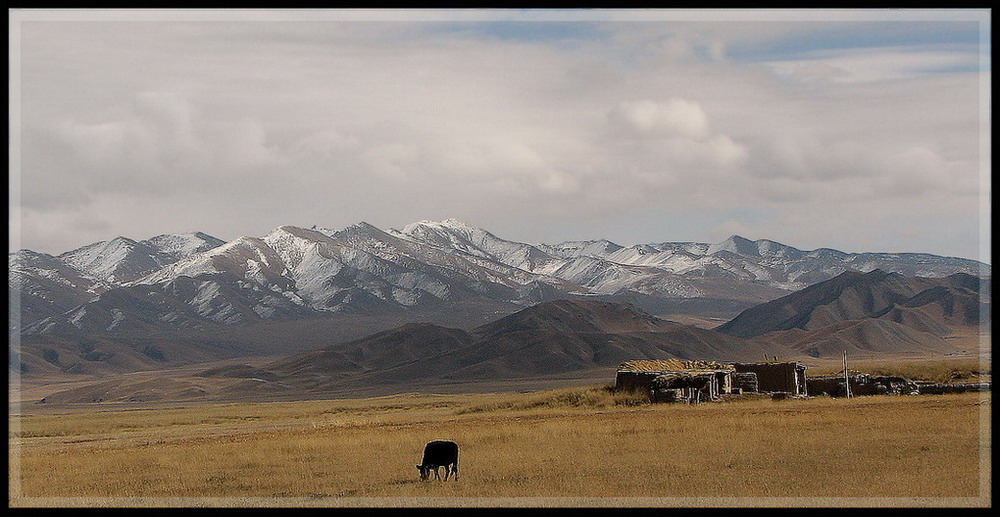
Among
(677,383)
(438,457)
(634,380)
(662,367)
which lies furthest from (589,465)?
(662,367)

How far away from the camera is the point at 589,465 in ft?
75.7

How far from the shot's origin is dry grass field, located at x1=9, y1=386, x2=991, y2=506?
18141 mm

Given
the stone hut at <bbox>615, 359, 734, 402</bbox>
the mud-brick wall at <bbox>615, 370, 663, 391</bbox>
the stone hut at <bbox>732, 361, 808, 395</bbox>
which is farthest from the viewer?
the stone hut at <bbox>732, 361, 808, 395</bbox>

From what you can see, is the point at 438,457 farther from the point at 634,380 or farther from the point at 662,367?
the point at 662,367

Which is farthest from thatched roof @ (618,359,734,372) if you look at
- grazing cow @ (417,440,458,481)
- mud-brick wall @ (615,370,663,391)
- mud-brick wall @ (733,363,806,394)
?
grazing cow @ (417,440,458,481)

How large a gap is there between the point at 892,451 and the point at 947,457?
1733mm

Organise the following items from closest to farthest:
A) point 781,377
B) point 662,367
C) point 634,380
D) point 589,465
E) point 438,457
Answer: point 438,457 → point 589,465 → point 634,380 → point 781,377 → point 662,367

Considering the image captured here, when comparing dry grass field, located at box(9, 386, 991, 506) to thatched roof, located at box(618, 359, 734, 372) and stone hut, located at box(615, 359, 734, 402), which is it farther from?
thatched roof, located at box(618, 359, 734, 372)

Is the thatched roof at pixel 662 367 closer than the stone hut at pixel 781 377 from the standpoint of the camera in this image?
No

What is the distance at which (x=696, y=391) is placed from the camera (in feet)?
161

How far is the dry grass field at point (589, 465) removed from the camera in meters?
18.1

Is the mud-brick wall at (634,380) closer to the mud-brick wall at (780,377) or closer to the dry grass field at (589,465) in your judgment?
the mud-brick wall at (780,377)

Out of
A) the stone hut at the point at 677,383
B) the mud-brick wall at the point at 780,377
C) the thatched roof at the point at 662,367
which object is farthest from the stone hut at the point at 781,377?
the thatched roof at the point at 662,367
